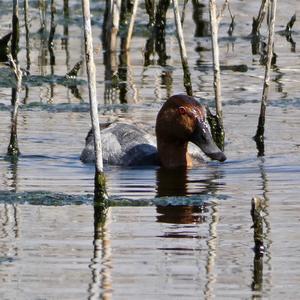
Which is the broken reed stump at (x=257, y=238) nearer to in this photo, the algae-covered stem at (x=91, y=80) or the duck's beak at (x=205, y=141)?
the algae-covered stem at (x=91, y=80)

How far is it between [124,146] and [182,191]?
7.16ft

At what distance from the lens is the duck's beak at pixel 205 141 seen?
41.2 ft

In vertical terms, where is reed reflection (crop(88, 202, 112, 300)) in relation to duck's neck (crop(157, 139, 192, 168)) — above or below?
above

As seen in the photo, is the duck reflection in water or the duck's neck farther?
the duck's neck

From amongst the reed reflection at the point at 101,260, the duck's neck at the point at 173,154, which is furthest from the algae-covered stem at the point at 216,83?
the reed reflection at the point at 101,260

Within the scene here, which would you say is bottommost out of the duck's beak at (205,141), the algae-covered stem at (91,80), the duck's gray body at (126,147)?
the duck's gray body at (126,147)

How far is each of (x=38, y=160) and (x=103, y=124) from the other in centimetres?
124

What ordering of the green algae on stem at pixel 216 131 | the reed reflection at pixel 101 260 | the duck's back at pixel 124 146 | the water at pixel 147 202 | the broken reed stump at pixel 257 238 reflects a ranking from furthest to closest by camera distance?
the green algae on stem at pixel 216 131, the duck's back at pixel 124 146, the broken reed stump at pixel 257 238, the water at pixel 147 202, the reed reflection at pixel 101 260

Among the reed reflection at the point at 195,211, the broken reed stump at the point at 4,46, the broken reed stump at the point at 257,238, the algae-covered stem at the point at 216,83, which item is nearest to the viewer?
the broken reed stump at the point at 257,238

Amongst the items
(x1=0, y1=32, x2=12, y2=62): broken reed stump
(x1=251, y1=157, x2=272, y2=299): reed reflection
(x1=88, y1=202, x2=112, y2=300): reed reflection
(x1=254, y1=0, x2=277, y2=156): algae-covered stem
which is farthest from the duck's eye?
(x1=0, y1=32, x2=12, y2=62): broken reed stump

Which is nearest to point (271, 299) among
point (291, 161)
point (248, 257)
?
point (248, 257)

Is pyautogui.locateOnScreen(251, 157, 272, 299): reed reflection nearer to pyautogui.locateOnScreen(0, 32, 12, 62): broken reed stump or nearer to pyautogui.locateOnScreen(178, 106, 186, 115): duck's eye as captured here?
pyautogui.locateOnScreen(178, 106, 186, 115): duck's eye

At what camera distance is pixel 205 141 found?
41.7 feet

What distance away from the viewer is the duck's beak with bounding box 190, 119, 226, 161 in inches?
495
